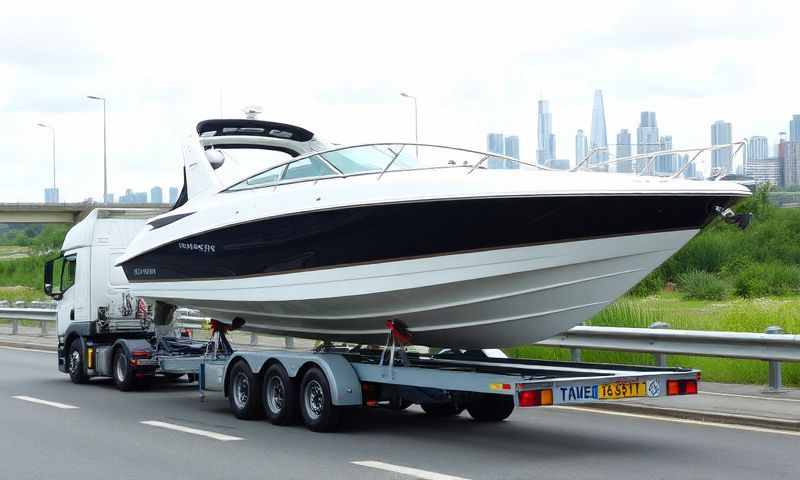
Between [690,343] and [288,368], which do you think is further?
[690,343]

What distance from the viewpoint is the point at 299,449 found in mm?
10672

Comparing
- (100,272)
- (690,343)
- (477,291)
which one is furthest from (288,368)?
(100,272)

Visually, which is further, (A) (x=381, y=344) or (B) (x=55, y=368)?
(B) (x=55, y=368)

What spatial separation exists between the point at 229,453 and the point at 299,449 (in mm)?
686

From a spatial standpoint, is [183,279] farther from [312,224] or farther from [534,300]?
[534,300]

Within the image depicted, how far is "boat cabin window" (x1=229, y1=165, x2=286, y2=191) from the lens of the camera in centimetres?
1280

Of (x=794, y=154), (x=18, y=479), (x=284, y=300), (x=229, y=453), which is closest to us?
(x=18, y=479)

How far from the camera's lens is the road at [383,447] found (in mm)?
9312

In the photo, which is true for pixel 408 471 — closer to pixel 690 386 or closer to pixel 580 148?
pixel 690 386

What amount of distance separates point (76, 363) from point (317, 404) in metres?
7.03

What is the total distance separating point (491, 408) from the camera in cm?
1246

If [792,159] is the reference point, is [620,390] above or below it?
below

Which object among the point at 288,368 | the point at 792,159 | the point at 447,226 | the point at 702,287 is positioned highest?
the point at 792,159

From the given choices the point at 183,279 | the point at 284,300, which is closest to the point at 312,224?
the point at 284,300
